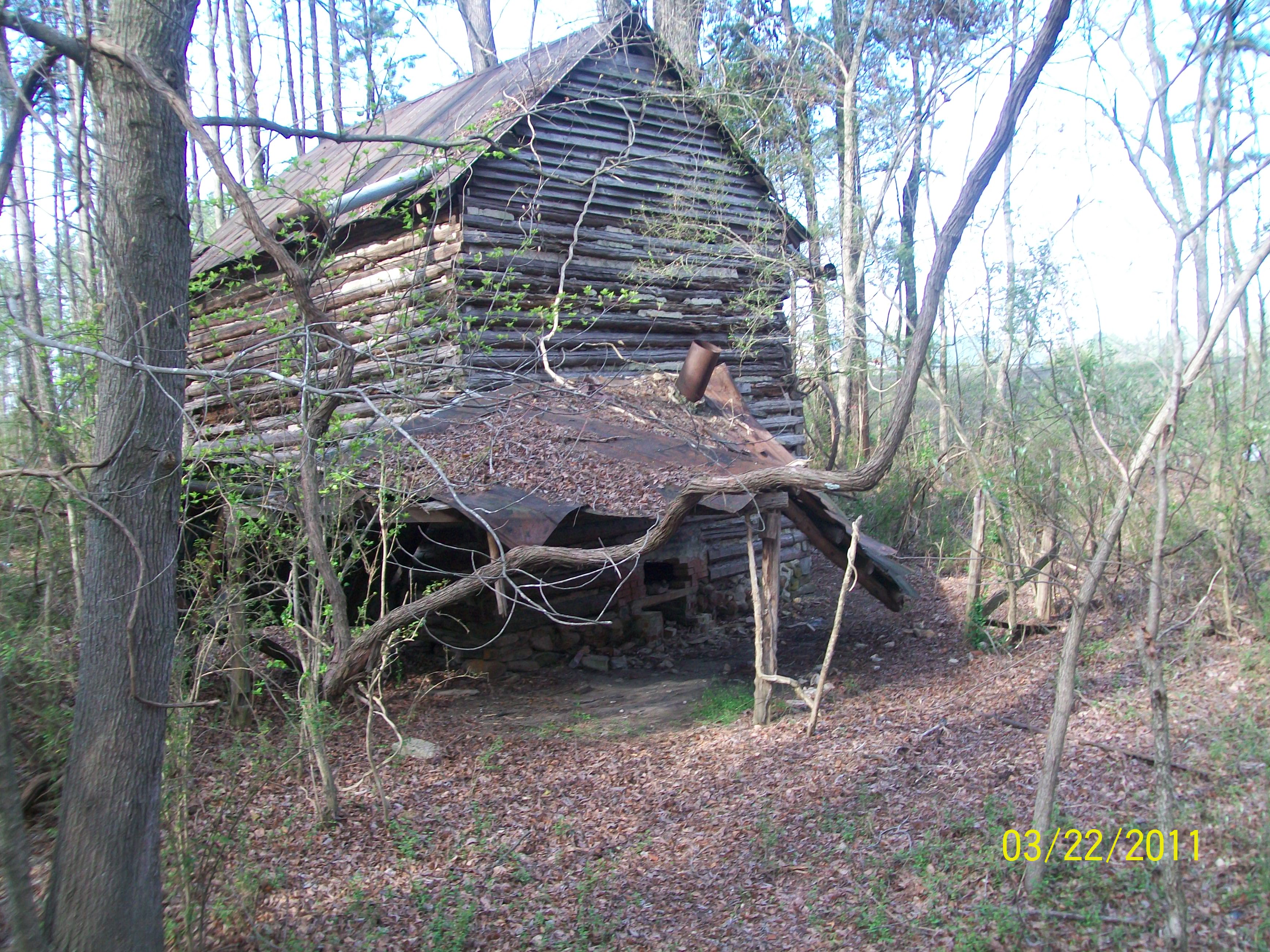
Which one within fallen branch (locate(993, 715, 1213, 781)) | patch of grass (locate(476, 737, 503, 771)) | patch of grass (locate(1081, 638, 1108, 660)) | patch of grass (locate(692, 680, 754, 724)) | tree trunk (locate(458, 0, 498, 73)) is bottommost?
patch of grass (locate(692, 680, 754, 724))

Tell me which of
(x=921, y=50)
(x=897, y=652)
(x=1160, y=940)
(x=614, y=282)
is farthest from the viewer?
(x=921, y=50)

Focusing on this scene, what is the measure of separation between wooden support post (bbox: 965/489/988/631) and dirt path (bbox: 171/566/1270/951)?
944 mm

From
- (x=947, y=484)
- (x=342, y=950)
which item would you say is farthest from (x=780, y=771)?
(x=947, y=484)

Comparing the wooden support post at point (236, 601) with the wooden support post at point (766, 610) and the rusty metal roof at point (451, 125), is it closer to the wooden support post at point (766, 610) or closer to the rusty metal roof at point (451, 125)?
the rusty metal roof at point (451, 125)

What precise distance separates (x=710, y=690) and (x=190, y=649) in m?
5.09

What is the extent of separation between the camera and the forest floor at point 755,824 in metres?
4.27

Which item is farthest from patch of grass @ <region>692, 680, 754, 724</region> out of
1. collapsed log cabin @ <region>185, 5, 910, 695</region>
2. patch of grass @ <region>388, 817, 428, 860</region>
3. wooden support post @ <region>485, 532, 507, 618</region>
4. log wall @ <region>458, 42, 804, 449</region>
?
log wall @ <region>458, 42, 804, 449</region>

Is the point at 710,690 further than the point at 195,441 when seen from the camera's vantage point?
Yes

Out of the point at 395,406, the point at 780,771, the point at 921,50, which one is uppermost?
the point at 921,50

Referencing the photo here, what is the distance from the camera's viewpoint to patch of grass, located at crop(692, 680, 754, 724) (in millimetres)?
7949

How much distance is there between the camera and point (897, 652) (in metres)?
9.62

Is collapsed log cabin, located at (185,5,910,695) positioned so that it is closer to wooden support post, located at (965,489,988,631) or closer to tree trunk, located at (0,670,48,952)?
wooden support post, located at (965,489,988,631)

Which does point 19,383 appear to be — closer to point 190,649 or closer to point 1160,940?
point 190,649

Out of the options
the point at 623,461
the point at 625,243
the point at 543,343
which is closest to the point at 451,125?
the point at 625,243
